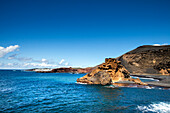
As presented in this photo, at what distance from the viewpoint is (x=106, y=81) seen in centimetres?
4306

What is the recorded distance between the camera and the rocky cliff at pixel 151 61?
300ft

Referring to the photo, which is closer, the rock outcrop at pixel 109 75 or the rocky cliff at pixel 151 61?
the rock outcrop at pixel 109 75

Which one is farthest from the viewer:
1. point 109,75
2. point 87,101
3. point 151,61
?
point 151,61

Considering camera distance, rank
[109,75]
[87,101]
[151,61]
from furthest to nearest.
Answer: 1. [151,61]
2. [109,75]
3. [87,101]

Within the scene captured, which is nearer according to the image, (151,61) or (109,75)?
(109,75)

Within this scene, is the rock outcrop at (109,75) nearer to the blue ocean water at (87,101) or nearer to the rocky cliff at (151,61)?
the blue ocean water at (87,101)

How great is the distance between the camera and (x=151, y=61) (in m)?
102

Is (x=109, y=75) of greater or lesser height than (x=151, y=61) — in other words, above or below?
below

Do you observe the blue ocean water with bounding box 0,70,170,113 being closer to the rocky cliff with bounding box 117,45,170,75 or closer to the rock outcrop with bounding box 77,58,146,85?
the rock outcrop with bounding box 77,58,146,85

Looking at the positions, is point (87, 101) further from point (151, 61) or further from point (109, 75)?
point (151, 61)

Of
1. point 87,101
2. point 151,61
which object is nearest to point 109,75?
point 87,101

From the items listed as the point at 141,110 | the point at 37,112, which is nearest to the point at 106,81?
the point at 141,110

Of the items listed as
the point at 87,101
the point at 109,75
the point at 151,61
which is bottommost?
the point at 87,101

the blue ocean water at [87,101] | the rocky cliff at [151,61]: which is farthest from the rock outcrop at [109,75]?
the rocky cliff at [151,61]
